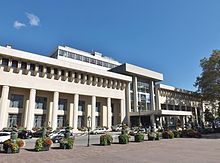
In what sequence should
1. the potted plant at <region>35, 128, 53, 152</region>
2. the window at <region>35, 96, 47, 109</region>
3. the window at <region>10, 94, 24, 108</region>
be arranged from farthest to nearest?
the window at <region>35, 96, 47, 109</region> < the window at <region>10, 94, 24, 108</region> < the potted plant at <region>35, 128, 53, 152</region>

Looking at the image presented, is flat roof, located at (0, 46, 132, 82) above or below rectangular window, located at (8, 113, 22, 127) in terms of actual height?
above

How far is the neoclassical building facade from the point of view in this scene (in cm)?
3838

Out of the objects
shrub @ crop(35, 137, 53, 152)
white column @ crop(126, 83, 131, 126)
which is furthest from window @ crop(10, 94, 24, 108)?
white column @ crop(126, 83, 131, 126)

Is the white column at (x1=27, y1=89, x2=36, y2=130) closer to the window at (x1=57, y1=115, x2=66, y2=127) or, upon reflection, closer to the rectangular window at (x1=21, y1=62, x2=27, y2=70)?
the rectangular window at (x1=21, y1=62, x2=27, y2=70)

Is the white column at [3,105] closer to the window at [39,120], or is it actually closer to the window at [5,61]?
the window at [5,61]

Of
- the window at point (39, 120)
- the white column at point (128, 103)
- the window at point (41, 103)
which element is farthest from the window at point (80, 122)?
the white column at point (128, 103)

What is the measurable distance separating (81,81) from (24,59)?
13.7m

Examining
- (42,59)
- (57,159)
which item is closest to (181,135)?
(57,159)

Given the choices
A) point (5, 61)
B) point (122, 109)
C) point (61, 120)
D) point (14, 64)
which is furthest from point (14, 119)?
point (122, 109)

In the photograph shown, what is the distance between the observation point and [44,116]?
4306 cm

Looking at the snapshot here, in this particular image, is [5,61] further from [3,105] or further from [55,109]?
[55,109]

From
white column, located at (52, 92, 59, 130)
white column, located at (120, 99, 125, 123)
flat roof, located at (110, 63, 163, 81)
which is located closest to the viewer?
white column, located at (52, 92, 59, 130)

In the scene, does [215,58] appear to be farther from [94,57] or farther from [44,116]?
[44,116]

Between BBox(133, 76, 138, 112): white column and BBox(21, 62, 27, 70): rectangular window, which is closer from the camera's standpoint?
BBox(21, 62, 27, 70): rectangular window
